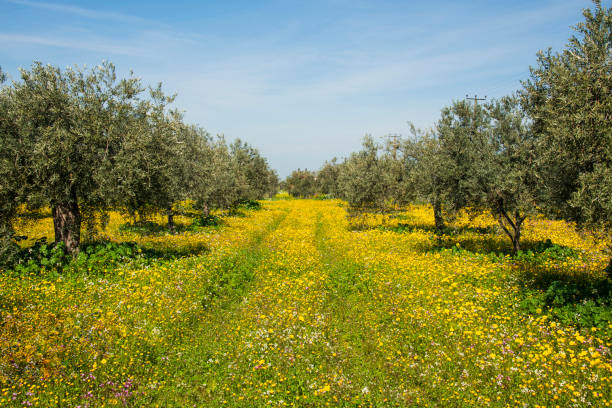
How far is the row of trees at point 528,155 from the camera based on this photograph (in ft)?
31.1

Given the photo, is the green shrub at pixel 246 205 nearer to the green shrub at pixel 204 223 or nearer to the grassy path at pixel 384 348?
the green shrub at pixel 204 223

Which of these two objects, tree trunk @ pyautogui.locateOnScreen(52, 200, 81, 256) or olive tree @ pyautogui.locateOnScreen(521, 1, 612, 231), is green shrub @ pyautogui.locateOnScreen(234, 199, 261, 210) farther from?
olive tree @ pyautogui.locateOnScreen(521, 1, 612, 231)

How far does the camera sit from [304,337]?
31.7 feet

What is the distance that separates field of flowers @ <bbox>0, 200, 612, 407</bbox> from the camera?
7.36 m

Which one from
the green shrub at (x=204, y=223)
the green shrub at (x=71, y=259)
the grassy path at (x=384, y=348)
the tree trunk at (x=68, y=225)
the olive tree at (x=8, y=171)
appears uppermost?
the olive tree at (x=8, y=171)

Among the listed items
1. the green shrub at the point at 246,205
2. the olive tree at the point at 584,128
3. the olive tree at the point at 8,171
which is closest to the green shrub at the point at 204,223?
the olive tree at the point at 8,171

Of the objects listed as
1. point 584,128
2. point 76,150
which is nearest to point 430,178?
point 584,128

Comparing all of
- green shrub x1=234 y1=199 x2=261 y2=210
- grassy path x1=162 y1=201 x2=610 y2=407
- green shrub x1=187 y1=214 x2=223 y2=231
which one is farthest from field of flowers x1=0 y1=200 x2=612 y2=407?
green shrub x1=234 y1=199 x2=261 y2=210

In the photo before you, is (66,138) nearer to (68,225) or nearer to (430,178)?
(68,225)

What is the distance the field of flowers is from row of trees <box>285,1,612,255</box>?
276 centimetres

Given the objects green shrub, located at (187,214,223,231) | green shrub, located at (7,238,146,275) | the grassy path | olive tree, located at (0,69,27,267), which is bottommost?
the grassy path

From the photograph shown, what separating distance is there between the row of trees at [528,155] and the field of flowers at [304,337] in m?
2.76

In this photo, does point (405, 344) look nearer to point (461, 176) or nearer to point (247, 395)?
point (247, 395)

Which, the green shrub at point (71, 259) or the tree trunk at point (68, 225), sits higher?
the tree trunk at point (68, 225)
